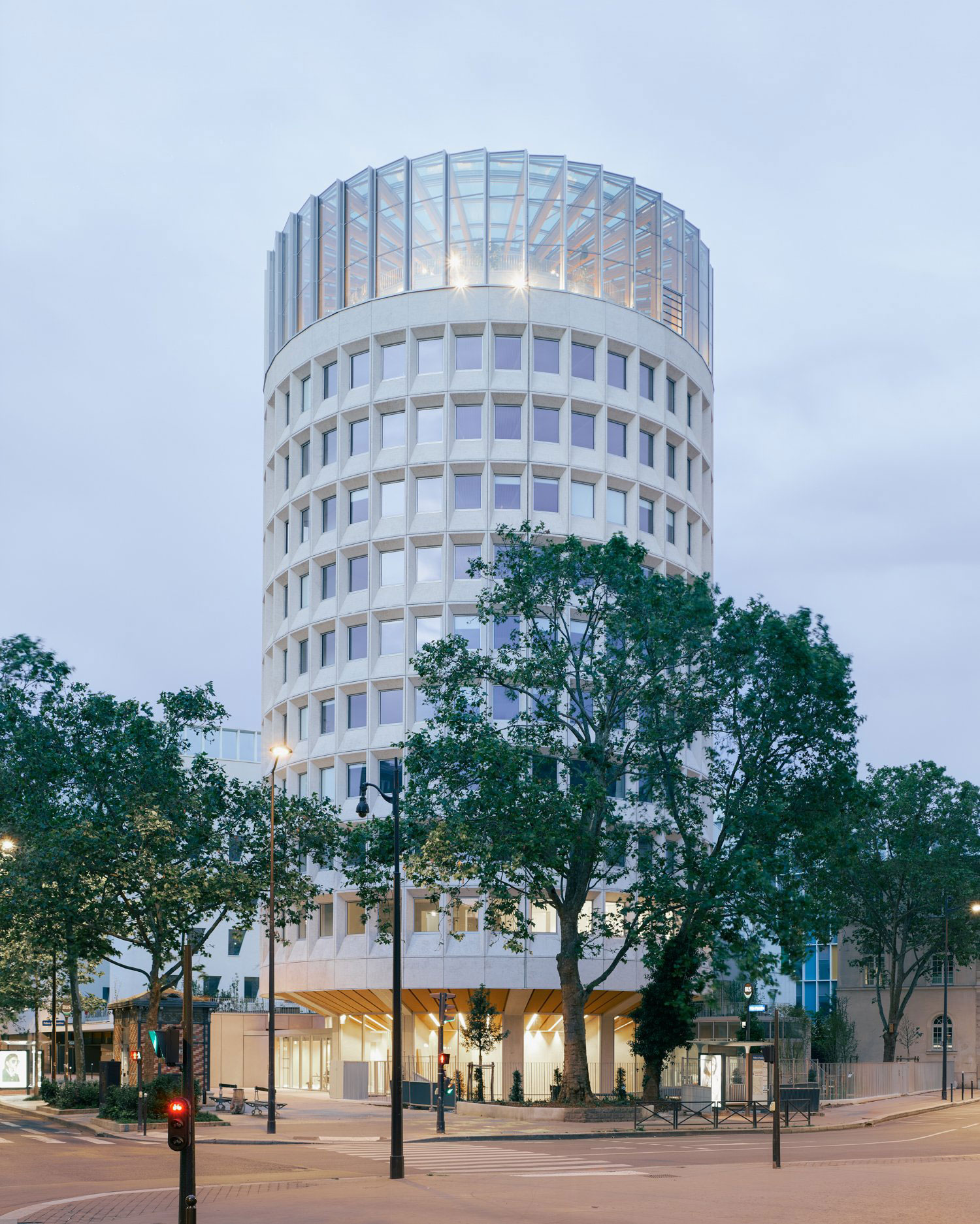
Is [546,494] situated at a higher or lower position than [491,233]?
lower

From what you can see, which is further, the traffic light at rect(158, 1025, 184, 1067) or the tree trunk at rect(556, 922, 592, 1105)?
the tree trunk at rect(556, 922, 592, 1105)

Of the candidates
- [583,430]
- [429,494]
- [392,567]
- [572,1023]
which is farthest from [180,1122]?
[583,430]

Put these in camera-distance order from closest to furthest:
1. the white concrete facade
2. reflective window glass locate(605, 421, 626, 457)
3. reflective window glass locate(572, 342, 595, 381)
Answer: the white concrete facade → reflective window glass locate(572, 342, 595, 381) → reflective window glass locate(605, 421, 626, 457)

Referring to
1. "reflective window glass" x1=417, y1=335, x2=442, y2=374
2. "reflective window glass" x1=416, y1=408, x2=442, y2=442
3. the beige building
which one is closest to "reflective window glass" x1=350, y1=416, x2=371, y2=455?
"reflective window glass" x1=416, y1=408, x2=442, y2=442

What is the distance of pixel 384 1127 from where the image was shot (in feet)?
153

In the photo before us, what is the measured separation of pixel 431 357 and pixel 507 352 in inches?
140

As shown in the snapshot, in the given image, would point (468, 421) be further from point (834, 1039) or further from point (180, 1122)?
point (180, 1122)

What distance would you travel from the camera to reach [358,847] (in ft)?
167

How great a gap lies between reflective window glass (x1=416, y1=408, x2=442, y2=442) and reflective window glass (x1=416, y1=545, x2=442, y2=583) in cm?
512

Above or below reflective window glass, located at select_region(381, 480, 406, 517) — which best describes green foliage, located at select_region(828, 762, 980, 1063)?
below

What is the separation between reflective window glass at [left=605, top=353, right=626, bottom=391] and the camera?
71.0 meters

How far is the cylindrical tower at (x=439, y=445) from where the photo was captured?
220ft

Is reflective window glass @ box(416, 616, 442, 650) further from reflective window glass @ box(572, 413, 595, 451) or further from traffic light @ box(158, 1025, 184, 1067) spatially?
traffic light @ box(158, 1025, 184, 1067)

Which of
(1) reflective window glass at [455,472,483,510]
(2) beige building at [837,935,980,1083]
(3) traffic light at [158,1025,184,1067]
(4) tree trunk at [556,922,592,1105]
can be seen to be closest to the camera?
(3) traffic light at [158,1025,184,1067]
